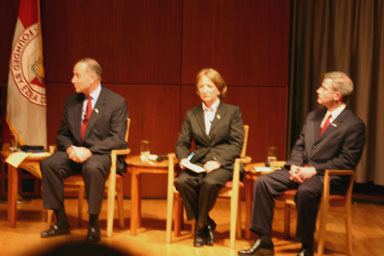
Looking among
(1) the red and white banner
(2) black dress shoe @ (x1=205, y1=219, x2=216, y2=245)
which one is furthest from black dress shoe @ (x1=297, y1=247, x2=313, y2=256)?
(1) the red and white banner

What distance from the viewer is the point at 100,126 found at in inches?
165

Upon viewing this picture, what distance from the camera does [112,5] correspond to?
5.29 meters

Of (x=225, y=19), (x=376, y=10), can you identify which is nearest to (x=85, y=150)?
(x=225, y=19)

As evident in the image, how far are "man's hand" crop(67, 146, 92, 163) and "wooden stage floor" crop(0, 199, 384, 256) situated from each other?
23.7 inches

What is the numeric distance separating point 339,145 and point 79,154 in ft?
6.57

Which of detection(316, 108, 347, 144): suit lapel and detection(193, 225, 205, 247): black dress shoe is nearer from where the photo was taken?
detection(316, 108, 347, 144): suit lapel

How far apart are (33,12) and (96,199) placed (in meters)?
2.15

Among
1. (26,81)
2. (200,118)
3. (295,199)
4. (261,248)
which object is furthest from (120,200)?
(26,81)

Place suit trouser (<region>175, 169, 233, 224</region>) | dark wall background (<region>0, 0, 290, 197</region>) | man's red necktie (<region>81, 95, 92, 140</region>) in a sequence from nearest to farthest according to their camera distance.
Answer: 1. suit trouser (<region>175, 169, 233, 224</region>)
2. man's red necktie (<region>81, 95, 92, 140</region>)
3. dark wall background (<region>0, 0, 290, 197</region>)

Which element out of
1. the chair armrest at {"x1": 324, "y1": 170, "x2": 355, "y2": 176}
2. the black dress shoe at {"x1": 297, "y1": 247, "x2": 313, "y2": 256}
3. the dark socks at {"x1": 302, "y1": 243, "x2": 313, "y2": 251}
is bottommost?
the black dress shoe at {"x1": 297, "y1": 247, "x2": 313, "y2": 256}

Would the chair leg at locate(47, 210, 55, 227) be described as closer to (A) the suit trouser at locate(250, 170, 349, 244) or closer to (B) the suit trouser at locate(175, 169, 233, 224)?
(B) the suit trouser at locate(175, 169, 233, 224)

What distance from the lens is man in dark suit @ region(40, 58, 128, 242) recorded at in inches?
156

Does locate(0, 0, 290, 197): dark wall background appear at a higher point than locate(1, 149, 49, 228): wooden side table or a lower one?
higher

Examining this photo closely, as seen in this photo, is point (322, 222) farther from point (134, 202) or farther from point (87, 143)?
point (87, 143)
